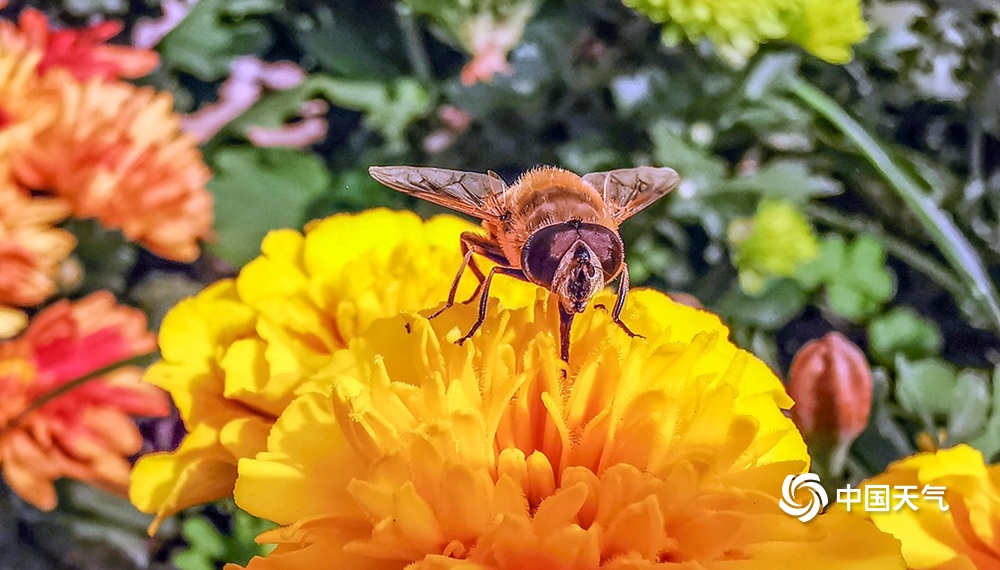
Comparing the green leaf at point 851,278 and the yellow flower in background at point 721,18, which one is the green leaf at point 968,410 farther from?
the yellow flower in background at point 721,18

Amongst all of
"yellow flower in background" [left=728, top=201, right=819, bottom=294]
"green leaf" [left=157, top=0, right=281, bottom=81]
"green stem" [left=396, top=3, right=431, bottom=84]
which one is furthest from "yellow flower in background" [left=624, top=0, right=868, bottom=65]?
"green leaf" [left=157, top=0, right=281, bottom=81]

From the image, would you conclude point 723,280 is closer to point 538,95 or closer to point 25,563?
point 538,95

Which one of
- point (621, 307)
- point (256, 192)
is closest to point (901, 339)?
point (621, 307)

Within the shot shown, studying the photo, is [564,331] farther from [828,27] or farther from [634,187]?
[828,27]

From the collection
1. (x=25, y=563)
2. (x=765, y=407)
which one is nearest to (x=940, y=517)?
(x=765, y=407)

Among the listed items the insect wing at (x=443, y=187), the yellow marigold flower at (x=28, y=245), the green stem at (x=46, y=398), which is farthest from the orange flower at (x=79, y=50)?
the insect wing at (x=443, y=187)

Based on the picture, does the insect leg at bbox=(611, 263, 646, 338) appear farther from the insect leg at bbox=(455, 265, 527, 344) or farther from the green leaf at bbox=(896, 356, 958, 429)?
the green leaf at bbox=(896, 356, 958, 429)

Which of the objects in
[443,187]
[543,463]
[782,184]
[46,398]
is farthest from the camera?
[782,184]
